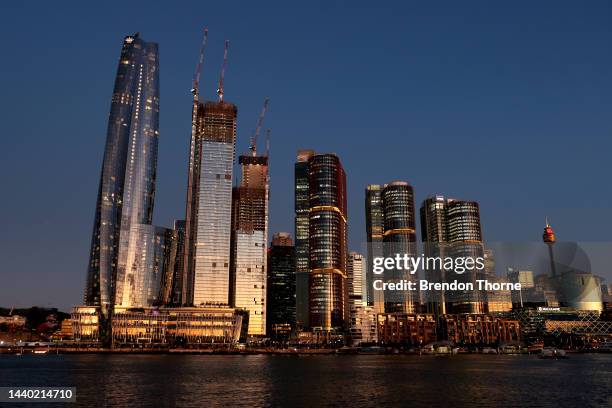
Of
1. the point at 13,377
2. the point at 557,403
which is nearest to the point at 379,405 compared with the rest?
the point at 557,403

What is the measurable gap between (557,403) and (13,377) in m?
109

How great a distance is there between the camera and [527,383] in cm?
10381

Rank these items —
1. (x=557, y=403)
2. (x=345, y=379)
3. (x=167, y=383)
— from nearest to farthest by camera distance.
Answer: (x=557, y=403)
(x=167, y=383)
(x=345, y=379)

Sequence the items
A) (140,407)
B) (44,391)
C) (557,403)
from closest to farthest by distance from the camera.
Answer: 1. (140,407)
2. (557,403)
3. (44,391)

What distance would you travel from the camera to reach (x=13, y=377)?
121688 mm

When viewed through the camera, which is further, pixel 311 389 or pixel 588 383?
pixel 588 383

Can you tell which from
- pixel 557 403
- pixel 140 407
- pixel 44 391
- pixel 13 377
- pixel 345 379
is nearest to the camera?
pixel 140 407

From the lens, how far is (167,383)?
332 ft

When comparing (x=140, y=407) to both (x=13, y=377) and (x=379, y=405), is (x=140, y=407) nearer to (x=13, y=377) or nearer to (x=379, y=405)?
(x=379, y=405)

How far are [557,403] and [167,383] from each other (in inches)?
2541

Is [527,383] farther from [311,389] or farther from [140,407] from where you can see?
[140,407]

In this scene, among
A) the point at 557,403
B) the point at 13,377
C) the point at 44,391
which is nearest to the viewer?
the point at 557,403

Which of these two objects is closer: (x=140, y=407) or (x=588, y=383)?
(x=140, y=407)

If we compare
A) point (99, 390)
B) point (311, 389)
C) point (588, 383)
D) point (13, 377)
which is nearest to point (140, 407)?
point (99, 390)
